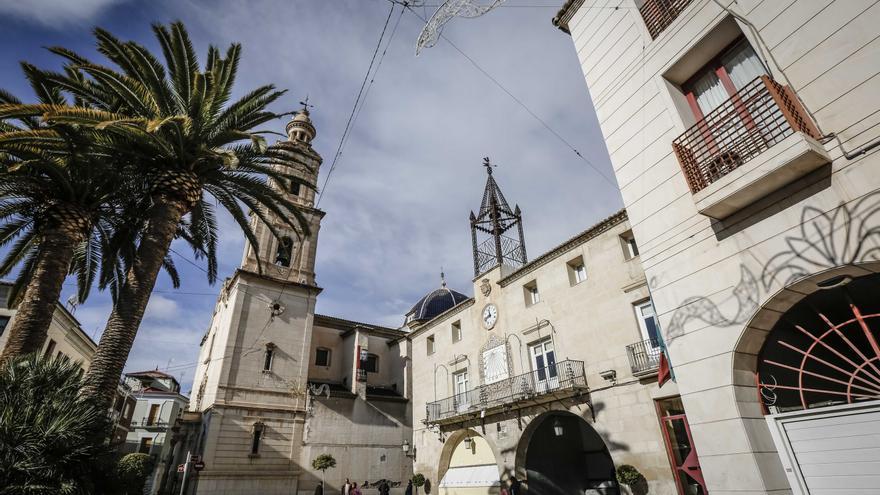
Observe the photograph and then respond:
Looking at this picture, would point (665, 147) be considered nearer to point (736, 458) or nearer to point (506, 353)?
point (736, 458)

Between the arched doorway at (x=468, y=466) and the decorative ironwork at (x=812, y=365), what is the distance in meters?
13.1

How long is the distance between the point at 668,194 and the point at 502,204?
15272 mm

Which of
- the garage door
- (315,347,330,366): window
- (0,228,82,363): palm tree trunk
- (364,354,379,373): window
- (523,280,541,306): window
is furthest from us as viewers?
(364,354,379,373): window

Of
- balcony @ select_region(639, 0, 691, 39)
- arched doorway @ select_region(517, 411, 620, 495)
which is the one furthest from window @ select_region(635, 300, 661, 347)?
balcony @ select_region(639, 0, 691, 39)

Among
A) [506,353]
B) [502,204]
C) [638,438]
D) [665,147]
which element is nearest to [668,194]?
[665,147]

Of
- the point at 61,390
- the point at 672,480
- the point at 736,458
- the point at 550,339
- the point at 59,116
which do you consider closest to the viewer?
the point at 736,458

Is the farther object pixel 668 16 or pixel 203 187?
pixel 203 187

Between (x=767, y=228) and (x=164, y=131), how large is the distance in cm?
1365

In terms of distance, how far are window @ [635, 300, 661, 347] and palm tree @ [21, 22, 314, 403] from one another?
12826 mm

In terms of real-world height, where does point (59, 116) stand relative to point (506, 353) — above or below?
above

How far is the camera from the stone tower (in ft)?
78.2

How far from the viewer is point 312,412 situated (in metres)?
27.2

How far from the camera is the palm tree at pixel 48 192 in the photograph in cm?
1012

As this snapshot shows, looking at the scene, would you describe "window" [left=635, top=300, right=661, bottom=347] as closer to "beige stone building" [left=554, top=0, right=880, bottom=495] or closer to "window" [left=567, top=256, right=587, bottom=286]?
"window" [left=567, top=256, right=587, bottom=286]
